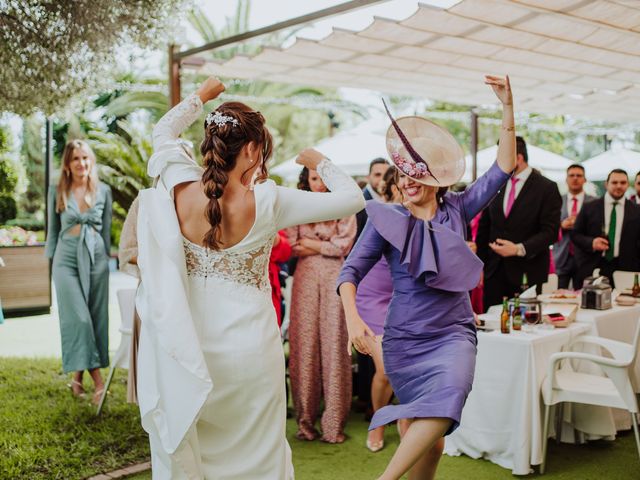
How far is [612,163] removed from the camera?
13.1 metres

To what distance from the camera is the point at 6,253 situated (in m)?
6.12

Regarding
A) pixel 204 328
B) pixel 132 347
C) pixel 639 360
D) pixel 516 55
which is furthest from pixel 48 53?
pixel 639 360

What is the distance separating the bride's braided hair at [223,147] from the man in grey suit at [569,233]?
544cm

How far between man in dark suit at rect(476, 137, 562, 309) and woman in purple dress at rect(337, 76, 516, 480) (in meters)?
2.05

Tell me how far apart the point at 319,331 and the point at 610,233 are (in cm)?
343

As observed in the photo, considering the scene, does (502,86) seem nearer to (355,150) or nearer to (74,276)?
(74,276)

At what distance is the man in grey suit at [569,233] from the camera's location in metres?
7.86

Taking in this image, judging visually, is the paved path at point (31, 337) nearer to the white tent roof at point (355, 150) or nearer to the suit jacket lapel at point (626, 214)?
the suit jacket lapel at point (626, 214)

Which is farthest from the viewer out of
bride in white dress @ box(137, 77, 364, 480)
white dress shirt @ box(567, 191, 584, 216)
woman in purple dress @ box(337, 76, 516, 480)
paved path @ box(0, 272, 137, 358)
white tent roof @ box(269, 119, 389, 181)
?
white tent roof @ box(269, 119, 389, 181)

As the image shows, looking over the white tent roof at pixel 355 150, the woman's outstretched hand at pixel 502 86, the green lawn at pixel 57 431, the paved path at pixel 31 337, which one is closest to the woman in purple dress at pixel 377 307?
the green lawn at pixel 57 431

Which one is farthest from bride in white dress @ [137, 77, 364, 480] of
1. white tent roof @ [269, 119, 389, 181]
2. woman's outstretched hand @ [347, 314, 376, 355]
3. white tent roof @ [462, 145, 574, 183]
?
white tent roof @ [462, 145, 574, 183]

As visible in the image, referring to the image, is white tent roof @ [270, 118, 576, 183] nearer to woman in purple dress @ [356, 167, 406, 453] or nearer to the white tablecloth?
woman in purple dress @ [356, 167, 406, 453]

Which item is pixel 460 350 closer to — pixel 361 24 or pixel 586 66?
pixel 361 24

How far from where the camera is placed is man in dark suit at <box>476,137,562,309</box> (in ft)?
17.7
